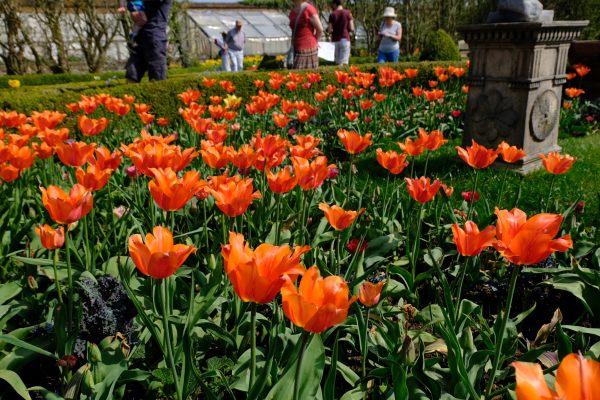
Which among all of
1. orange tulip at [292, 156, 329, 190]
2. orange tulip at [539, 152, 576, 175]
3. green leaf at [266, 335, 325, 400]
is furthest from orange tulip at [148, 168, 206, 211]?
orange tulip at [539, 152, 576, 175]

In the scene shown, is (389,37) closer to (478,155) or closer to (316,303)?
(478,155)

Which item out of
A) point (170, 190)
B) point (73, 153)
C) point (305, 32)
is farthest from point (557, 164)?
point (305, 32)

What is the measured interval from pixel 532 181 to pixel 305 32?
5.07 metres

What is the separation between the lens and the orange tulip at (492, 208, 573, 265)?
113 cm

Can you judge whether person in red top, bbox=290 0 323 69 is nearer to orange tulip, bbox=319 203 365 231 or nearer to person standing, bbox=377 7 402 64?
person standing, bbox=377 7 402 64

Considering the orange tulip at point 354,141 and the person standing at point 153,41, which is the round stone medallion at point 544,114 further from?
the person standing at point 153,41

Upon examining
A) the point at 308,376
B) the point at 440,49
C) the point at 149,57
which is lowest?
the point at 308,376

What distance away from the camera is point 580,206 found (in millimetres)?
2562

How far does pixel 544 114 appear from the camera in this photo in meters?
4.55

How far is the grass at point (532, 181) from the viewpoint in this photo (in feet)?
11.2

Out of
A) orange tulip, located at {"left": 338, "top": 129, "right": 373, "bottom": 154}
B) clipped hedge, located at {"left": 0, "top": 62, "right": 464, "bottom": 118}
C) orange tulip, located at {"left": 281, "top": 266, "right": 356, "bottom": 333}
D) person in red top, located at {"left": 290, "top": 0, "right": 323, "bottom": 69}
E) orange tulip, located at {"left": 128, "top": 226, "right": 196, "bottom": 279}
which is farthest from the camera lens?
person in red top, located at {"left": 290, "top": 0, "right": 323, "bottom": 69}

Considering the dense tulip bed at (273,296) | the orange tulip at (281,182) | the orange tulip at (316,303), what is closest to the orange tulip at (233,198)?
the dense tulip bed at (273,296)

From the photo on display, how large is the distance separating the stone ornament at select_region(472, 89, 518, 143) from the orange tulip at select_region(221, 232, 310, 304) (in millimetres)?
3973

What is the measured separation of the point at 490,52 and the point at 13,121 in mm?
3867
